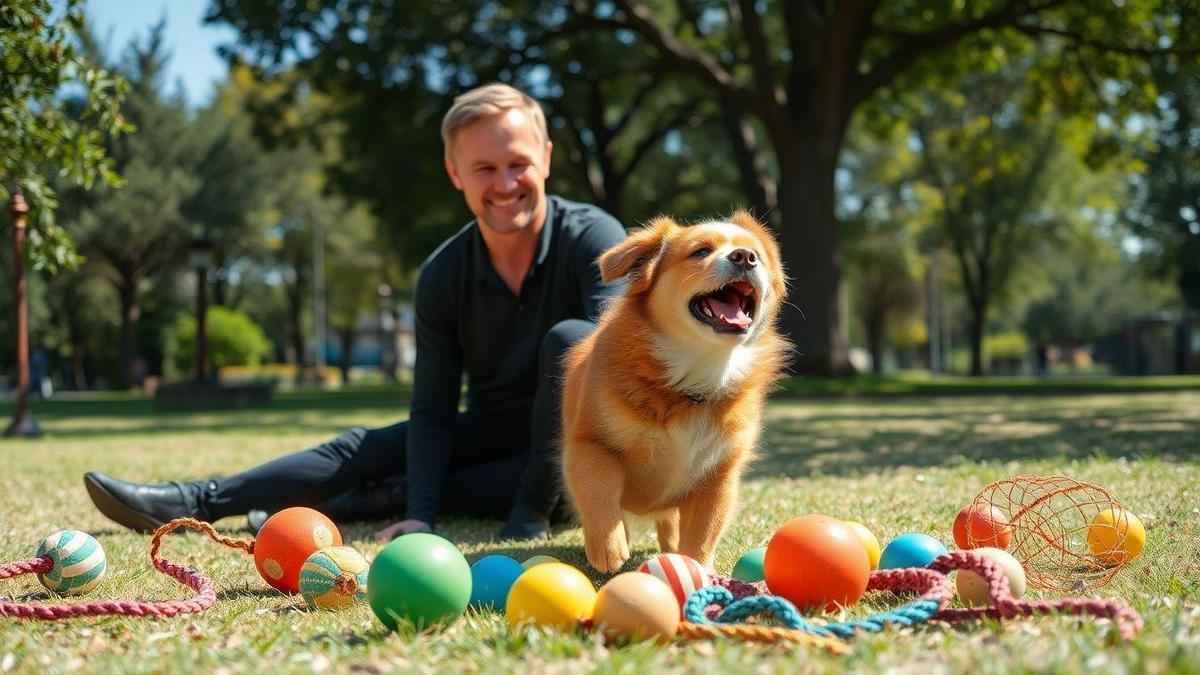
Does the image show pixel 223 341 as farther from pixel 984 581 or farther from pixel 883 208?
pixel 984 581

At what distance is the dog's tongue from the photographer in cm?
358

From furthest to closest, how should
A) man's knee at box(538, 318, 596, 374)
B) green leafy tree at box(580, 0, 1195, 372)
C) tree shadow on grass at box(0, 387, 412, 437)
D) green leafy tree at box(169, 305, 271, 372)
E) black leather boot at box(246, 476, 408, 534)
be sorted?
1. green leafy tree at box(169, 305, 271, 372)
2. green leafy tree at box(580, 0, 1195, 372)
3. tree shadow on grass at box(0, 387, 412, 437)
4. black leather boot at box(246, 476, 408, 534)
5. man's knee at box(538, 318, 596, 374)

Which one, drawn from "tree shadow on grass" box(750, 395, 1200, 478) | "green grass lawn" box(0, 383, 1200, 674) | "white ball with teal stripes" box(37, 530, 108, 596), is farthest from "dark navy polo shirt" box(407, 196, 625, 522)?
"tree shadow on grass" box(750, 395, 1200, 478)

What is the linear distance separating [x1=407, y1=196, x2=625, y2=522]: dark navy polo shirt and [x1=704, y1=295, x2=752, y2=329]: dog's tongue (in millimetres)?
990

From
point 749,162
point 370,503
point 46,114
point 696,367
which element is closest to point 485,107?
point 696,367

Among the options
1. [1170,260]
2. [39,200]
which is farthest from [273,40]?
[1170,260]

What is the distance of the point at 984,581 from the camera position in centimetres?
283

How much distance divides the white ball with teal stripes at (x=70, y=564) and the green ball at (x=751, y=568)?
229 cm

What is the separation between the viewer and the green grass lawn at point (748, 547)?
229cm

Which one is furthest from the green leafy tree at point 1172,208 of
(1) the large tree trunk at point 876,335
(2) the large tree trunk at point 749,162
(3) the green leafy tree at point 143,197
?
(3) the green leafy tree at point 143,197

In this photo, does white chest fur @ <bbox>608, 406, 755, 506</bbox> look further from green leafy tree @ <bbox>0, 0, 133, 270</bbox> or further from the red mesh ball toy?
green leafy tree @ <bbox>0, 0, 133, 270</bbox>

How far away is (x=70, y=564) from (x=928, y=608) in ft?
9.37

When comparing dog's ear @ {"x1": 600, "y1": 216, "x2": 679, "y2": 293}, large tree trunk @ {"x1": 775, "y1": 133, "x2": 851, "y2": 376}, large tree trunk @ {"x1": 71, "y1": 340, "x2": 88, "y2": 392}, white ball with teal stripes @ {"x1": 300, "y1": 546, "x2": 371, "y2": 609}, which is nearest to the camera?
Answer: white ball with teal stripes @ {"x1": 300, "y1": 546, "x2": 371, "y2": 609}

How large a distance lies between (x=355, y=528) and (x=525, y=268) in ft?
5.13
